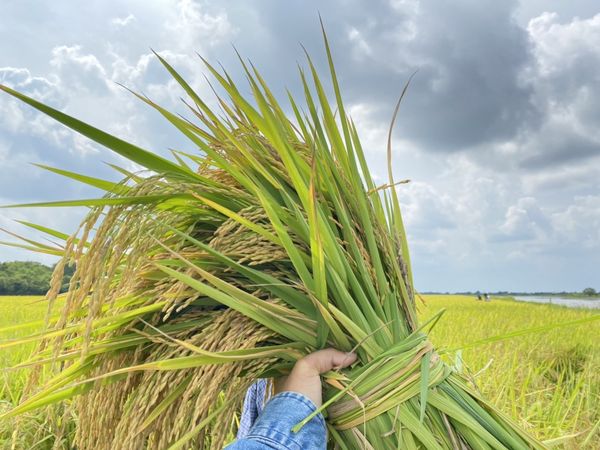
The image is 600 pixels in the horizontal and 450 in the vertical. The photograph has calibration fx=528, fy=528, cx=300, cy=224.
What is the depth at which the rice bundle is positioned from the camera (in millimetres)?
1225

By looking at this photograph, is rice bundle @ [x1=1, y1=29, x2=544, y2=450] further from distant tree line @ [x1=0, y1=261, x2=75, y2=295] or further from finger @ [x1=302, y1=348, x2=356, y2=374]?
distant tree line @ [x1=0, y1=261, x2=75, y2=295]

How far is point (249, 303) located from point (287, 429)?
31 centimetres

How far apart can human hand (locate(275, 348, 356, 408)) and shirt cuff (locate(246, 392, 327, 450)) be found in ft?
0.06

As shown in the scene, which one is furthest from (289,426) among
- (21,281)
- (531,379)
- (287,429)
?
(21,281)

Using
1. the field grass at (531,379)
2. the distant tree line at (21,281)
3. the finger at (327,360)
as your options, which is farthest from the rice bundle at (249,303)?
the distant tree line at (21,281)

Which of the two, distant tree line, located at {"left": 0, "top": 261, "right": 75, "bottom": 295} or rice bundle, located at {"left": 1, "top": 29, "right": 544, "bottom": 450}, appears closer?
rice bundle, located at {"left": 1, "top": 29, "right": 544, "bottom": 450}

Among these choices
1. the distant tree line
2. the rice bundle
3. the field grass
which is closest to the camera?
the rice bundle

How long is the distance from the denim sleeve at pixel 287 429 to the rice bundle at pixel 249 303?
2.9 inches

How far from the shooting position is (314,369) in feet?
4.27

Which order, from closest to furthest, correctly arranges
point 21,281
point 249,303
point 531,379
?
point 249,303
point 531,379
point 21,281

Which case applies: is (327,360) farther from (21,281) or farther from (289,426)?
(21,281)

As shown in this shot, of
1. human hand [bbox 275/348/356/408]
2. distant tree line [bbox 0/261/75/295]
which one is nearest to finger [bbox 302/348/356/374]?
human hand [bbox 275/348/356/408]

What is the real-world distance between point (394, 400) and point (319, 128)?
72 centimetres

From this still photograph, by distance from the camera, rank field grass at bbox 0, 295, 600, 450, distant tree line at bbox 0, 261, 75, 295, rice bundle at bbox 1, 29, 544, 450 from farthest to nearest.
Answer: distant tree line at bbox 0, 261, 75, 295
field grass at bbox 0, 295, 600, 450
rice bundle at bbox 1, 29, 544, 450
